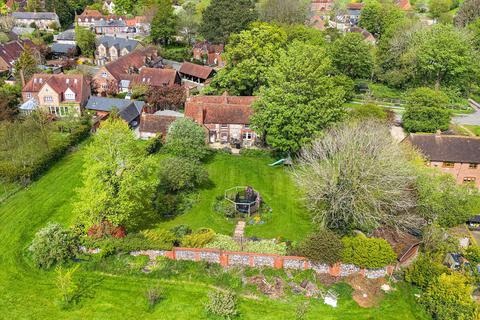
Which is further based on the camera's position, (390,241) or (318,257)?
(390,241)

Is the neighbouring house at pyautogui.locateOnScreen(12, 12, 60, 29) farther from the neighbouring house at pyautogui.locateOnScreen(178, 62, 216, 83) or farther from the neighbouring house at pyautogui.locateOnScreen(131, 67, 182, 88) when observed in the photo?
the neighbouring house at pyautogui.locateOnScreen(131, 67, 182, 88)

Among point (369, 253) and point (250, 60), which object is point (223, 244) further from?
point (250, 60)

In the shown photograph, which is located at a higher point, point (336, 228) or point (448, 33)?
point (448, 33)

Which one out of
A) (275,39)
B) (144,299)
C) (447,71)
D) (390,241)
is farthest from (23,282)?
(447,71)

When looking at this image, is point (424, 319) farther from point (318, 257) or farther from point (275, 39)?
point (275, 39)

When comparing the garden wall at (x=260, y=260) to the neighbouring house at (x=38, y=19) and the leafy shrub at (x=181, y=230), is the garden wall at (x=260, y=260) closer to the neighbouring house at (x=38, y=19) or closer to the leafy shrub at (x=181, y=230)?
the leafy shrub at (x=181, y=230)

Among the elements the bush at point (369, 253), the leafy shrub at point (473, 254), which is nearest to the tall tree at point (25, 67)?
the bush at point (369, 253)

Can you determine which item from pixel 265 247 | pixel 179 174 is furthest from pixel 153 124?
pixel 265 247
